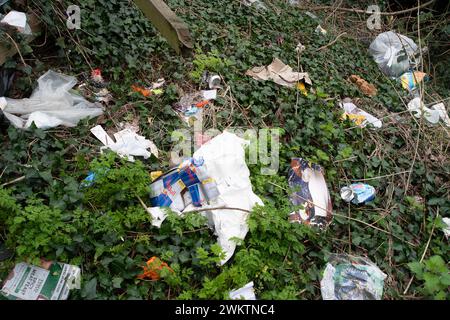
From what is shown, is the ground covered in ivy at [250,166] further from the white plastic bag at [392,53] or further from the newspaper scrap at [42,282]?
the white plastic bag at [392,53]

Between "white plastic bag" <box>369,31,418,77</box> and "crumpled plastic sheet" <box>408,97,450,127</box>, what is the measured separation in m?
0.77

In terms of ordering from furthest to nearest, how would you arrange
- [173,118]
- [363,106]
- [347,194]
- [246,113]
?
[363,106] < [246,113] < [173,118] < [347,194]

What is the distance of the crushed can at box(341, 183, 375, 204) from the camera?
9.32 feet

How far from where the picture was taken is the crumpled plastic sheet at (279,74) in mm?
3678

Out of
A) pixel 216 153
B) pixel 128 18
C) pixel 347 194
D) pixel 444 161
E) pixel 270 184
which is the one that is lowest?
pixel 444 161

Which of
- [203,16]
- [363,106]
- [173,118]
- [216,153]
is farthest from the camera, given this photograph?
[203,16]

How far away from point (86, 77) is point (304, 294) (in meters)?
2.31

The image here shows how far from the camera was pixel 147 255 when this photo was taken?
220cm

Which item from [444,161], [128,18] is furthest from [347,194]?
[128,18]

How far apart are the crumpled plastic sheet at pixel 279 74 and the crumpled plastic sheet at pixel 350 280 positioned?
1.83 metres

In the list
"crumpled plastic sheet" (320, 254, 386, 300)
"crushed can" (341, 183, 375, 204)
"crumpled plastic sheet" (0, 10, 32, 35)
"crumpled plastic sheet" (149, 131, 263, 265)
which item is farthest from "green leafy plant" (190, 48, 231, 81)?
"crumpled plastic sheet" (320, 254, 386, 300)

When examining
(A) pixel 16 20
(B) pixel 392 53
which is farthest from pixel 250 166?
(B) pixel 392 53

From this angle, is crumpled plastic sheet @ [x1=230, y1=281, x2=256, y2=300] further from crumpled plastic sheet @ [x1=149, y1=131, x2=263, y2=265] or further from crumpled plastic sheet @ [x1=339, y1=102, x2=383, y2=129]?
crumpled plastic sheet @ [x1=339, y1=102, x2=383, y2=129]

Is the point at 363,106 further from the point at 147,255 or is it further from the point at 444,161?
the point at 147,255
